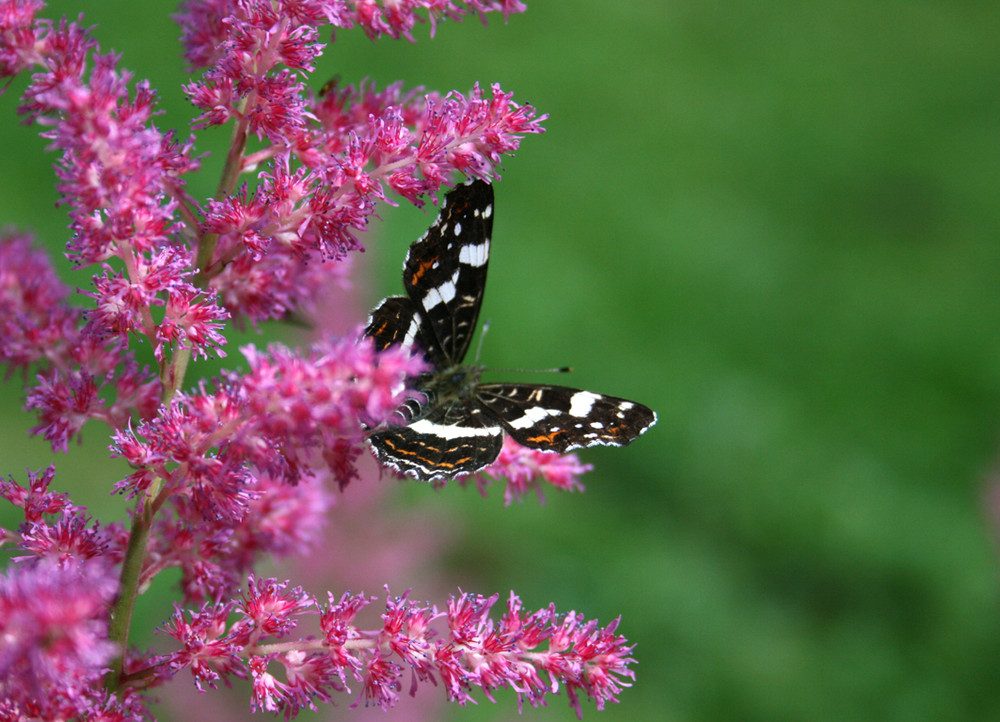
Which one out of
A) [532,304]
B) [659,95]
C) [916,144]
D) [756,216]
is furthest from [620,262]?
[916,144]

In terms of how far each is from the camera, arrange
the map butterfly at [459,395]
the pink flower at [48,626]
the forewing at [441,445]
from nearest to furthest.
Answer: the pink flower at [48,626]
the forewing at [441,445]
the map butterfly at [459,395]

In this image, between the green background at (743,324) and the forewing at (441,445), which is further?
the green background at (743,324)

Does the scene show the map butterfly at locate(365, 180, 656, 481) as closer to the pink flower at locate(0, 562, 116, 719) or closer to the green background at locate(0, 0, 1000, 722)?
the pink flower at locate(0, 562, 116, 719)

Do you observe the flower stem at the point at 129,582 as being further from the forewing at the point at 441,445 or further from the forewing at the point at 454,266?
the forewing at the point at 454,266

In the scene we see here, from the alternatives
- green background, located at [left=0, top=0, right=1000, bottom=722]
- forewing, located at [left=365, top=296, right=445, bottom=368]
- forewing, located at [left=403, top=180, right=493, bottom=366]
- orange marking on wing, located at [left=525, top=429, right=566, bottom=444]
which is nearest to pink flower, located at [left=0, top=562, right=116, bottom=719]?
orange marking on wing, located at [left=525, top=429, right=566, bottom=444]

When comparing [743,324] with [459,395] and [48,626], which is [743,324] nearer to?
[459,395]

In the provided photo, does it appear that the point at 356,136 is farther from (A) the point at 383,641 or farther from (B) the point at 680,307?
(B) the point at 680,307

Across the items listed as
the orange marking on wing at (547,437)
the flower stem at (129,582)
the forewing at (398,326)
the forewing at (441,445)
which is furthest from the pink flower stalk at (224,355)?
the forewing at (398,326)
